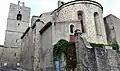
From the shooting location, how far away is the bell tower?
112 feet

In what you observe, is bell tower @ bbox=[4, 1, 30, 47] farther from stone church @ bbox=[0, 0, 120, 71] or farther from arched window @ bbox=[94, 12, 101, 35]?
arched window @ bbox=[94, 12, 101, 35]

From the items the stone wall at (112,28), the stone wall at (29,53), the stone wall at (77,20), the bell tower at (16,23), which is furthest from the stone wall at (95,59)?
the bell tower at (16,23)

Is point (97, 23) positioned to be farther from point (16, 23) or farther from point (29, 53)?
point (16, 23)

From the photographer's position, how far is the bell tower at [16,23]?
112ft

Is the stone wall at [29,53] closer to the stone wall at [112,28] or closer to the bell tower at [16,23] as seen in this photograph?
the bell tower at [16,23]

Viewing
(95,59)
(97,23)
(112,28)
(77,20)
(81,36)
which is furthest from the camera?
(112,28)

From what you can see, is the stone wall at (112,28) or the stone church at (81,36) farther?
the stone wall at (112,28)

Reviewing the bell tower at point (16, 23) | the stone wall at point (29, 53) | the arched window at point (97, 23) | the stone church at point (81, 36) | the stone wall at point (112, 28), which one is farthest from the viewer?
the bell tower at point (16, 23)

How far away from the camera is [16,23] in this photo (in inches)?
1426

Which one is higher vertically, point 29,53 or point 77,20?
point 77,20

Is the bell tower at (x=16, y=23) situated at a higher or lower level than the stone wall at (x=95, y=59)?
higher

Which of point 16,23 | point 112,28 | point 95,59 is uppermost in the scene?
point 16,23

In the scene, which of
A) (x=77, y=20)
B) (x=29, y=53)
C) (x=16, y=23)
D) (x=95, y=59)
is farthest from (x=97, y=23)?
(x=16, y=23)

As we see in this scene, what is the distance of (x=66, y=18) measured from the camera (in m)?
18.6
